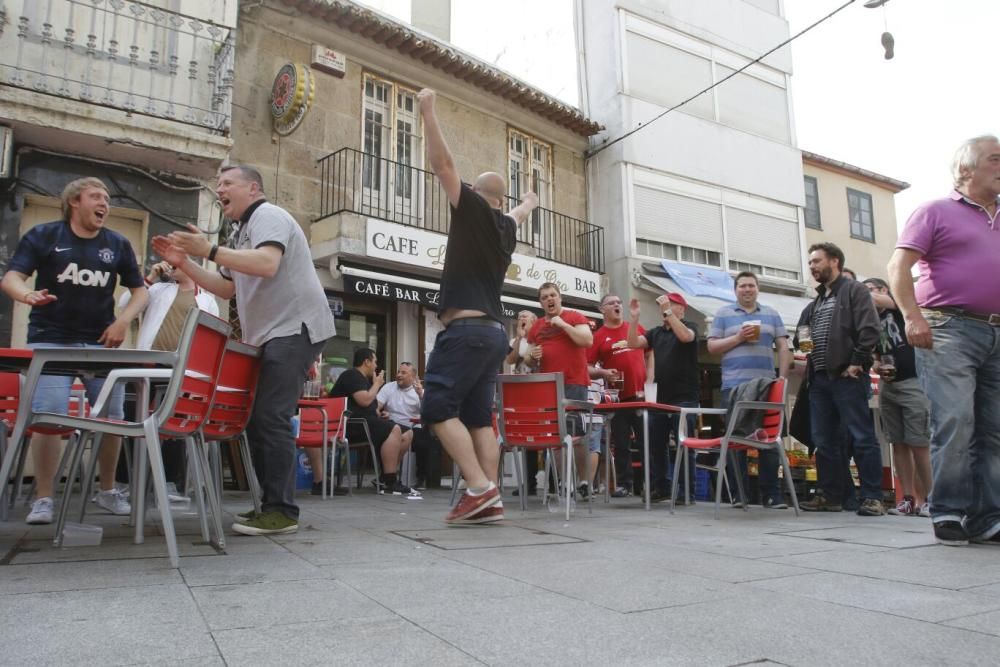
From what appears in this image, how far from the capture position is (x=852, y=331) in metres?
5.29

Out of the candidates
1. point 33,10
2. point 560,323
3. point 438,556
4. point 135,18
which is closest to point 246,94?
point 135,18

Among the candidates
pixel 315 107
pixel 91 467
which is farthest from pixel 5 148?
pixel 91 467

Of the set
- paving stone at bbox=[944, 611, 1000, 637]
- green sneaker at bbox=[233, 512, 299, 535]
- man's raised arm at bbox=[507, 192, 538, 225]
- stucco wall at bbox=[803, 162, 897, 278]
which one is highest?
stucco wall at bbox=[803, 162, 897, 278]

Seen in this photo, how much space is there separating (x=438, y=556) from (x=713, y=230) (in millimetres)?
14042

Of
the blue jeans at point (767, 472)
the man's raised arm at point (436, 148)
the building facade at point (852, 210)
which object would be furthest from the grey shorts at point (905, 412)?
the building facade at point (852, 210)

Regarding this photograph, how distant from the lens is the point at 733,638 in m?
1.65

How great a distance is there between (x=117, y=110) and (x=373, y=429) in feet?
15.1

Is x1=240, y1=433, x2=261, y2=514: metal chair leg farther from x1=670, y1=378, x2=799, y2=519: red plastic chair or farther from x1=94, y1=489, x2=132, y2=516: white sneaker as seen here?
x1=670, y1=378, x2=799, y2=519: red plastic chair

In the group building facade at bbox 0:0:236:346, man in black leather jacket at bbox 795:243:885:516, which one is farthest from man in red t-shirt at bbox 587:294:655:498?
building facade at bbox 0:0:236:346

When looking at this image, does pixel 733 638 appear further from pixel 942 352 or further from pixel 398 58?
pixel 398 58

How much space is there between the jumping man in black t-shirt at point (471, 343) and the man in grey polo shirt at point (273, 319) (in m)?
0.68

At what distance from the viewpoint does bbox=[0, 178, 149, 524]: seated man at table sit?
3861 mm

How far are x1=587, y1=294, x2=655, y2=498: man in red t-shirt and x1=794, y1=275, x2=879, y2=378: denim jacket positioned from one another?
6.22 ft

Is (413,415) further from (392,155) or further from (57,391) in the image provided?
(392,155)
